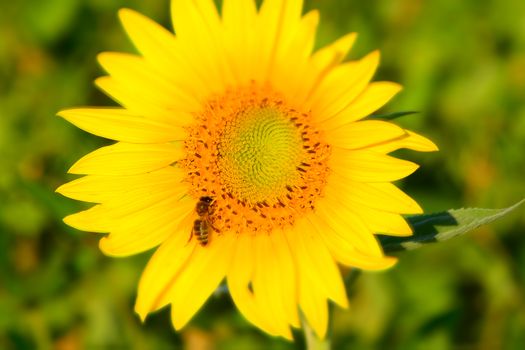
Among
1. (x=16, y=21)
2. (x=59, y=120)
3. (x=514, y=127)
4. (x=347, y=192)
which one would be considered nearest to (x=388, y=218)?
(x=347, y=192)

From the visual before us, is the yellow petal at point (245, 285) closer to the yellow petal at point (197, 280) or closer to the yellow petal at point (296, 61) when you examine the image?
the yellow petal at point (197, 280)

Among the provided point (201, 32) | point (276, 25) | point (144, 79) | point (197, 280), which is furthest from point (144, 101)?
point (197, 280)

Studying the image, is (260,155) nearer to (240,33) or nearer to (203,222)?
(203,222)

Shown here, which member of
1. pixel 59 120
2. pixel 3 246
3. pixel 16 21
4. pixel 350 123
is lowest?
pixel 3 246

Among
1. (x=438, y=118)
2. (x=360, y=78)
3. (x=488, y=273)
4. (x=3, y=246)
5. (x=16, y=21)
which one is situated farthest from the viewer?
(x=16, y=21)

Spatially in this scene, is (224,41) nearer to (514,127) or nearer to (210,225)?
(210,225)

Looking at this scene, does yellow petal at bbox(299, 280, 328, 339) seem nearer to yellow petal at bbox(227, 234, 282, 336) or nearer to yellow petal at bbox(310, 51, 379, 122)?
yellow petal at bbox(227, 234, 282, 336)
